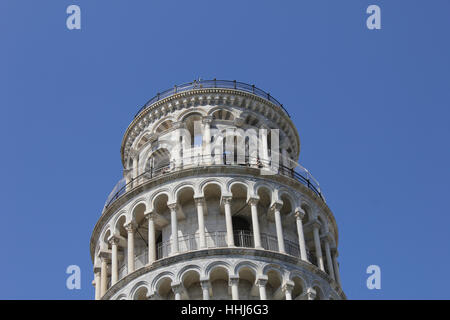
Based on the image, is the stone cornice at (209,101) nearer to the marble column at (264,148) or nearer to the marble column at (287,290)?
the marble column at (264,148)

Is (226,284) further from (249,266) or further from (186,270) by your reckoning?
(186,270)

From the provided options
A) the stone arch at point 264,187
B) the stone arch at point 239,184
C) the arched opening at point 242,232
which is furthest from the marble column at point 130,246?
the stone arch at point 264,187

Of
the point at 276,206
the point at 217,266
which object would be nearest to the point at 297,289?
the point at 217,266
